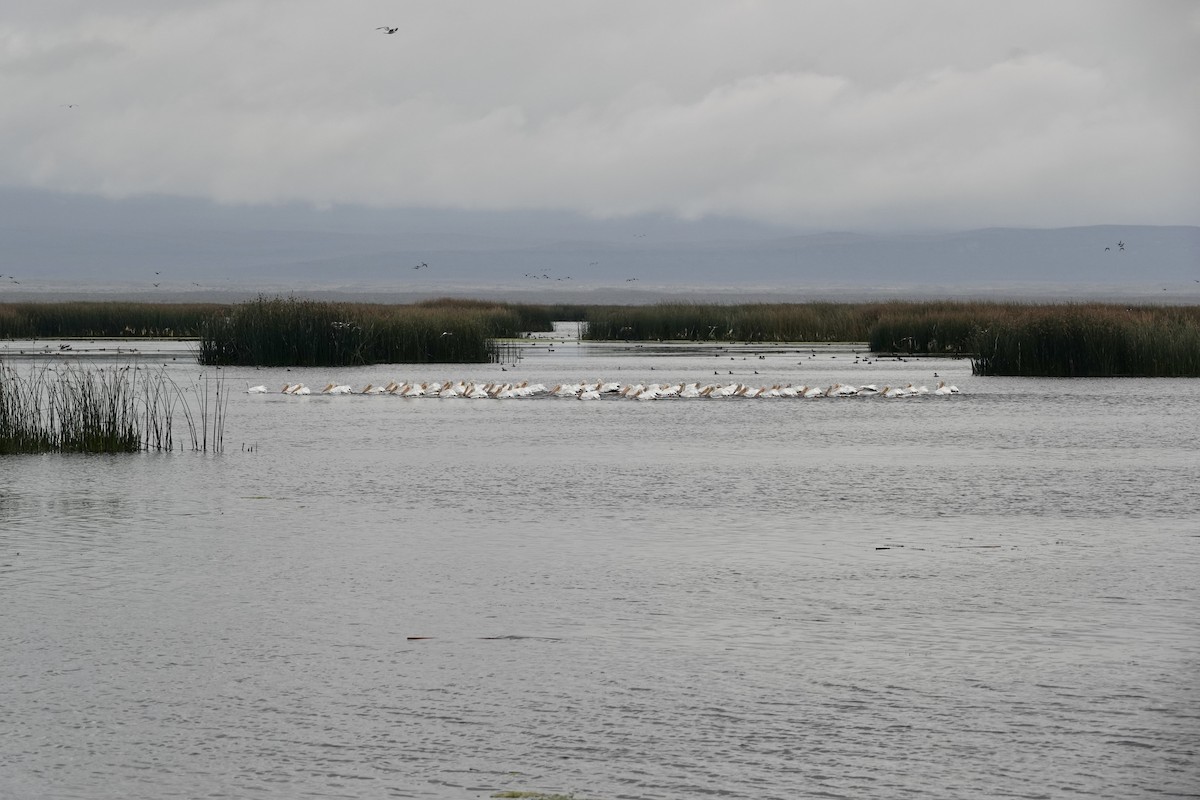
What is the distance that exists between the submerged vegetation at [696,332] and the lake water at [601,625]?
17.2 metres

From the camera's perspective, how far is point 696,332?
6366cm

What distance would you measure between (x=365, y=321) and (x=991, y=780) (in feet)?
129

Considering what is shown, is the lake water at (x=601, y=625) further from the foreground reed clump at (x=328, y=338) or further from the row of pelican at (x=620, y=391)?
the foreground reed clump at (x=328, y=338)

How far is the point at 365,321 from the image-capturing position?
45688mm

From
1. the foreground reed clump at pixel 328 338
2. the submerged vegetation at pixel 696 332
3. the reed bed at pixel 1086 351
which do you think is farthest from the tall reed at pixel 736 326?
the reed bed at pixel 1086 351

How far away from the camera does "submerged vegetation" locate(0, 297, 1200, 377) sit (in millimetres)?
37812

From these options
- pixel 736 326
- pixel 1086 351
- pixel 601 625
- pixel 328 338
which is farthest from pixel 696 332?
pixel 601 625

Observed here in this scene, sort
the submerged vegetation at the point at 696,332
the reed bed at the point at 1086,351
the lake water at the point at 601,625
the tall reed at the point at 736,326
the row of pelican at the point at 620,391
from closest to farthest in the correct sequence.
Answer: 1. the lake water at the point at 601,625
2. the row of pelican at the point at 620,391
3. the reed bed at the point at 1086,351
4. the submerged vegetation at the point at 696,332
5. the tall reed at the point at 736,326

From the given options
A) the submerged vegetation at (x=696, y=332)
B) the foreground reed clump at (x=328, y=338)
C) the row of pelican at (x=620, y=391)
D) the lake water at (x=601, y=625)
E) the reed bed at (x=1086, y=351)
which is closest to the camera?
the lake water at (x=601, y=625)

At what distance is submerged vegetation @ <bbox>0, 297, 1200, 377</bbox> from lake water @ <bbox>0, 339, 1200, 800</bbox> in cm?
1717

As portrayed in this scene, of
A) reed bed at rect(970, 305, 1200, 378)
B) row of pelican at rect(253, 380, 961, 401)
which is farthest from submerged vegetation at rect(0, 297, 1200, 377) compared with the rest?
row of pelican at rect(253, 380, 961, 401)

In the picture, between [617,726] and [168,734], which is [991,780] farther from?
[168,734]

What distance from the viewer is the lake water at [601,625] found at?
750 centimetres

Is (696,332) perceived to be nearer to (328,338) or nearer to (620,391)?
(328,338)
